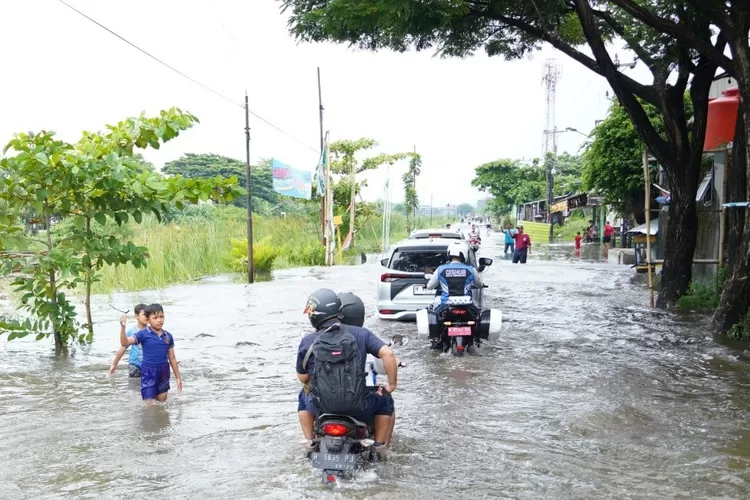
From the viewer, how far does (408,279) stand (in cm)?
1220

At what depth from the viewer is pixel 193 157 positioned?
69.7 m

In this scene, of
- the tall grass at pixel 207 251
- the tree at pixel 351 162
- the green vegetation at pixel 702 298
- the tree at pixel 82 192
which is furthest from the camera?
the tree at pixel 351 162


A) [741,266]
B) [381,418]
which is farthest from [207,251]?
[381,418]

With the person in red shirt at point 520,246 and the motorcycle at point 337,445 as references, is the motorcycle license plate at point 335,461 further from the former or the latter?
the person in red shirt at point 520,246

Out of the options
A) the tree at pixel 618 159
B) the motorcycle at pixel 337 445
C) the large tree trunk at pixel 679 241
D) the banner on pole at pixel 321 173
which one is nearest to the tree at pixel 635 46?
the large tree trunk at pixel 679 241

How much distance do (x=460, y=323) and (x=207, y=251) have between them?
16879 millimetres

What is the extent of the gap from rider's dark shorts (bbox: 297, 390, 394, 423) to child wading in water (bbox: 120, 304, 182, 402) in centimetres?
233

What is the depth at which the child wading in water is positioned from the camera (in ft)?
23.1

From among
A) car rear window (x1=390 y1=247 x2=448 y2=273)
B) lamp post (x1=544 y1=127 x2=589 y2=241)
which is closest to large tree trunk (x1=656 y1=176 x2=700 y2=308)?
car rear window (x1=390 y1=247 x2=448 y2=273)

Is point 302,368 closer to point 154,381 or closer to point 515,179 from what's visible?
point 154,381

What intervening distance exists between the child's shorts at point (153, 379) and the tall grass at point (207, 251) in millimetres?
10236

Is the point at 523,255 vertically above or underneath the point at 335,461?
above

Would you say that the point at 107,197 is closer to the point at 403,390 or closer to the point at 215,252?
the point at 403,390

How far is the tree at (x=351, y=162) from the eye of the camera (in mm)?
35219
